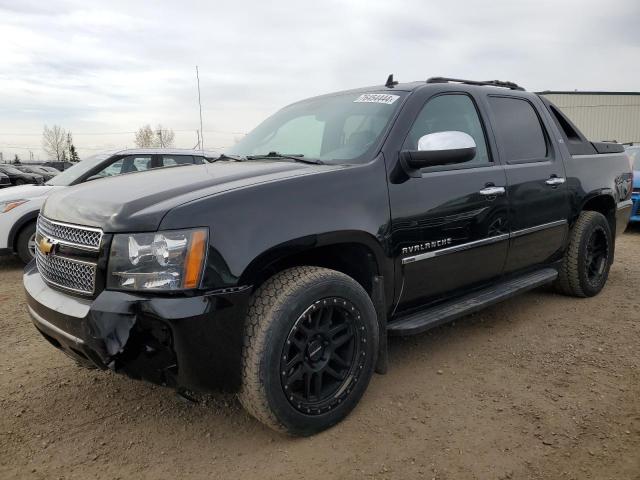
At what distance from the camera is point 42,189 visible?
680cm

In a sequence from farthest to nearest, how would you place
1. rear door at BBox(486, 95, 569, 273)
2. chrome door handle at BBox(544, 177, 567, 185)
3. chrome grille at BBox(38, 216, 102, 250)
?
chrome door handle at BBox(544, 177, 567, 185) < rear door at BBox(486, 95, 569, 273) < chrome grille at BBox(38, 216, 102, 250)

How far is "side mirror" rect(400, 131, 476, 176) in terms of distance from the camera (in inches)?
111

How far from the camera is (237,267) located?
2195 mm

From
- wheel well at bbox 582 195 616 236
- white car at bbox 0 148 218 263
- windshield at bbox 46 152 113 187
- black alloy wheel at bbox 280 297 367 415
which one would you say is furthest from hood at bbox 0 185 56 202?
wheel well at bbox 582 195 616 236

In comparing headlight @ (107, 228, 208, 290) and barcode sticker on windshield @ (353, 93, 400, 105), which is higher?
barcode sticker on windshield @ (353, 93, 400, 105)

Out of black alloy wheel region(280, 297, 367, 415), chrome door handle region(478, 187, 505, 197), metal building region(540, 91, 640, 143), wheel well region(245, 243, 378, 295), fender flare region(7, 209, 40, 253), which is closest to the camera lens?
black alloy wheel region(280, 297, 367, 415)

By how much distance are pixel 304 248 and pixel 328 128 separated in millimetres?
1155

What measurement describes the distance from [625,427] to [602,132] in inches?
1405

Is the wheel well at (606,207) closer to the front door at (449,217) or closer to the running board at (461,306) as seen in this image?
the running board at (461,306)

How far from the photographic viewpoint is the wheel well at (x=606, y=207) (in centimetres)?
471

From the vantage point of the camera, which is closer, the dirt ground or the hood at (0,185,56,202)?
the dirt ground

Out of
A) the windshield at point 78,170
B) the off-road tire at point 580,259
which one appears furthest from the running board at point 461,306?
the windshield at point 78,170

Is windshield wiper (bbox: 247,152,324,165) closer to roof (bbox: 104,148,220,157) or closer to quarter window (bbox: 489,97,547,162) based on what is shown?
quarter window (bbox: 489,97,547,162)

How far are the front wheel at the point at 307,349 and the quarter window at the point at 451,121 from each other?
3.49 ft
